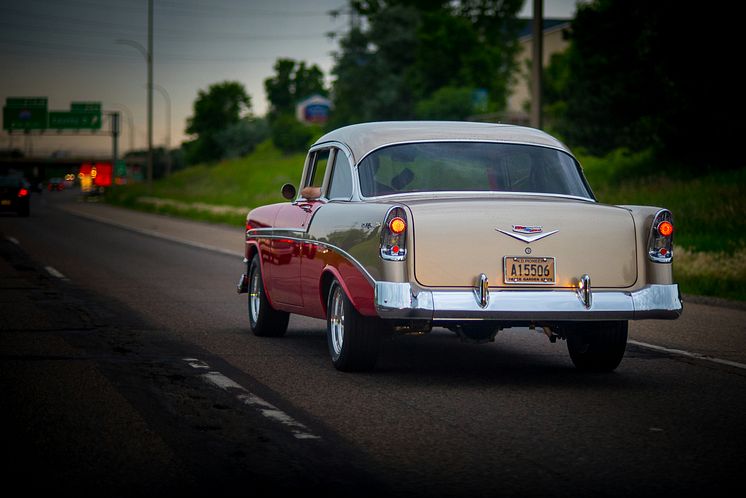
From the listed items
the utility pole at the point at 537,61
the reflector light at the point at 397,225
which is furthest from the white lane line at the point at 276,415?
the utility pole at the point at 537,61

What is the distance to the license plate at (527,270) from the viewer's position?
794 centimetres

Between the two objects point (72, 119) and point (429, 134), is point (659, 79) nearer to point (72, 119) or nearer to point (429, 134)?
point (429, 134)

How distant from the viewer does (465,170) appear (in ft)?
29.8

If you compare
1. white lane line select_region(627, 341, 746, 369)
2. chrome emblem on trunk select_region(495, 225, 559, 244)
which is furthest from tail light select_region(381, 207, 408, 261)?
white lane line select_region(627, 341, 746, 369)

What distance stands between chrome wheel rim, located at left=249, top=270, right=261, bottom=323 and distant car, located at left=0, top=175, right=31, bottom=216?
35157 millimetres

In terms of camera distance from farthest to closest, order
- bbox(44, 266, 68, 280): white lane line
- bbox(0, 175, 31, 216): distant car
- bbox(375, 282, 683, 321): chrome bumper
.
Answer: bbox(0, 175, 31, 216): distant car, bbox(44, 266, 68, 280): white lane line, bbox(375, 282, 683, 321): chrome bumper

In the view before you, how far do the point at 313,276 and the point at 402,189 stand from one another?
3.14ft

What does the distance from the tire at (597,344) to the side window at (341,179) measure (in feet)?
6.39

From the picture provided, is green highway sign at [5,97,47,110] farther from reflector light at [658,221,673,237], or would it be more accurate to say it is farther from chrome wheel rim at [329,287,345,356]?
reflector light at [658,221,673,237]

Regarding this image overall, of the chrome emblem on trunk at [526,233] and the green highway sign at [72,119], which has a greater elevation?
the green highway sign at [72,119]

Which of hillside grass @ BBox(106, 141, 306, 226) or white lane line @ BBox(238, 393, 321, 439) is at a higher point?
hillside grass @ BBox(106, 141, 306, 226)

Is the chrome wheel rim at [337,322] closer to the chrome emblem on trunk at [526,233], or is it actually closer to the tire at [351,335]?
the tire at [351,335]

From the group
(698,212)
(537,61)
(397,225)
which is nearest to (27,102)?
(537,61)

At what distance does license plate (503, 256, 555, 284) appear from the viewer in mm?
7938
